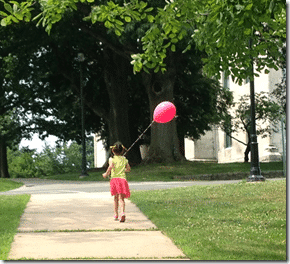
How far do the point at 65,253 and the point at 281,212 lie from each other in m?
5.03

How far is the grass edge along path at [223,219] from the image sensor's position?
22.8ft

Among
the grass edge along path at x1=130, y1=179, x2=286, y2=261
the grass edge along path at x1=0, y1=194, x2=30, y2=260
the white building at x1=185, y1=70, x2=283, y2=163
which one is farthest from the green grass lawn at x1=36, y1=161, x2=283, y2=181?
the grass edge along path at x1=0, y1=194, x2=30, y2=260

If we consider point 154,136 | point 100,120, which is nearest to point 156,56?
point 154,136

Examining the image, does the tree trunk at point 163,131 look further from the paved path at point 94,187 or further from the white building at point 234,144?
the paved path at point 94,187

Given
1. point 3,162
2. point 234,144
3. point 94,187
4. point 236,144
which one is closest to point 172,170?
point 94,187

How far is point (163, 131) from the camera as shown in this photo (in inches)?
1105

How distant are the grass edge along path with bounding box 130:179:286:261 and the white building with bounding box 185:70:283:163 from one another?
67.4ft

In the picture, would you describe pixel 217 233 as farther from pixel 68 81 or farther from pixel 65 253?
pixel 68 81

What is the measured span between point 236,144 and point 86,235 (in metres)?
37.6

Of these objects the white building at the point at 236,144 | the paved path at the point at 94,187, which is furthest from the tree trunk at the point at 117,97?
the paved path at the point at 94,187

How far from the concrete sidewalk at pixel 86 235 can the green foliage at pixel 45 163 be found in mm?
37590

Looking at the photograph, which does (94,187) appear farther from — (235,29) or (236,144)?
(236,144)

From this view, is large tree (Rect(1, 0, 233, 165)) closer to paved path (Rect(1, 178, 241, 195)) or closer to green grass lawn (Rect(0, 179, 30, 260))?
paved path (Rect(1, 178, 241, 195))

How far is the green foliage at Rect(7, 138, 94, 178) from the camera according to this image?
168 feet
